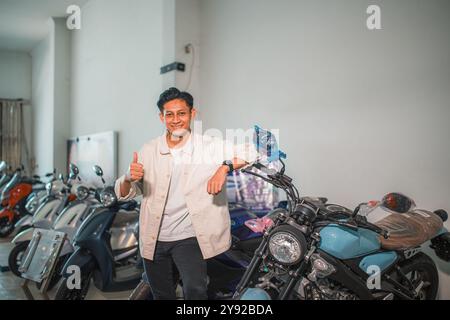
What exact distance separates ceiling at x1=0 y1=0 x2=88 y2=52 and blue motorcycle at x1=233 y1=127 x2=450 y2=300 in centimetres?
520

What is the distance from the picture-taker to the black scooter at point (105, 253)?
2.17m

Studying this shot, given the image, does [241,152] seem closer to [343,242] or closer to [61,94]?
[343,242]

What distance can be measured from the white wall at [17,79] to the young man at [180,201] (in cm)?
745

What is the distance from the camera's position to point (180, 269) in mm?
1506

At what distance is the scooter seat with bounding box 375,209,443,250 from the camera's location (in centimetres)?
152

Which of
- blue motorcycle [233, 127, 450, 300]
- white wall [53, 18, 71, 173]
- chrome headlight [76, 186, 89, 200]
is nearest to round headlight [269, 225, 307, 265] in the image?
blue motorcycle [233, 127, 450, 300]

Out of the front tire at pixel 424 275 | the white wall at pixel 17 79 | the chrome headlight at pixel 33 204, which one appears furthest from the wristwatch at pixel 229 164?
the white wall at pixel 17 79

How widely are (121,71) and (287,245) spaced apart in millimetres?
3666

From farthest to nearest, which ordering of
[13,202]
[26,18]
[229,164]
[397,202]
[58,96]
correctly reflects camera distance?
[58,96]
[26,18]
[13,202]
[397,202]
[229,164]

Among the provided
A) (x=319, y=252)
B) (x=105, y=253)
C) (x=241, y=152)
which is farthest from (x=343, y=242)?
(x=105, y=253)

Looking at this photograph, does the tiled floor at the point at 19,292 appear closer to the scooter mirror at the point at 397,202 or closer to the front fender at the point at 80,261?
the front fender at the point at 80,261

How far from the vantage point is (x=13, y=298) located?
243cm

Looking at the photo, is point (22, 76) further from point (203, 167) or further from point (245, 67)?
point (203, 167)
